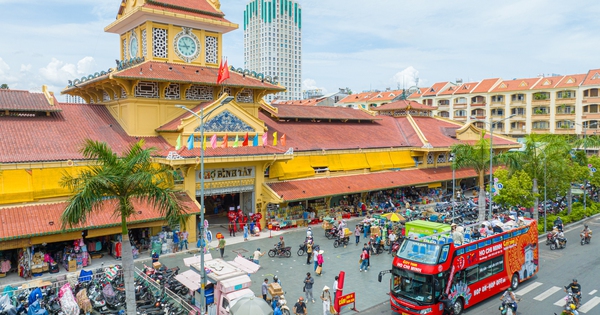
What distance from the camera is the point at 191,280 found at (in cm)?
1905

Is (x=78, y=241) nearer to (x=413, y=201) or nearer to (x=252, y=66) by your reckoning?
(x=413, y=201)

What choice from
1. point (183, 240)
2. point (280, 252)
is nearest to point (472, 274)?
point (280, 252)

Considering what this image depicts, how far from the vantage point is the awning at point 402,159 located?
149 ft

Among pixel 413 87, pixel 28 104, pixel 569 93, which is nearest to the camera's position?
pixel 28 104

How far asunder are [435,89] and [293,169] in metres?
73.6

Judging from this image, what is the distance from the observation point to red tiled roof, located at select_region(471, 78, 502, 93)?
8888 cm

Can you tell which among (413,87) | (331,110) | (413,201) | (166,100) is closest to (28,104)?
(166,100)

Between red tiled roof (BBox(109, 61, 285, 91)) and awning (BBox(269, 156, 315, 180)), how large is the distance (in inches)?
251

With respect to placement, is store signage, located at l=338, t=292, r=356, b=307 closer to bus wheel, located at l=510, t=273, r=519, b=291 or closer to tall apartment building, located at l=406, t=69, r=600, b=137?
bus wheel, located at l=510, t=273, r=519, b=291

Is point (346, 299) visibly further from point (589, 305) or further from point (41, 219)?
point (41, 219)

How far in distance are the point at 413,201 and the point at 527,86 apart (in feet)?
174

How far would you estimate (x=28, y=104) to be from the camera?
29.2 m

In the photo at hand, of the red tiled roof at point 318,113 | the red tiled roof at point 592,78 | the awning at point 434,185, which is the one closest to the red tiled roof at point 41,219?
the red tiled roof at point 318,113

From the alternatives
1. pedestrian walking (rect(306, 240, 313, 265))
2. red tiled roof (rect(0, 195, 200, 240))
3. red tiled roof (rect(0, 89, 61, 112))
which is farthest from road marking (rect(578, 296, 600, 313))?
red tiled roof (rect(0, 89, 61, 112))
